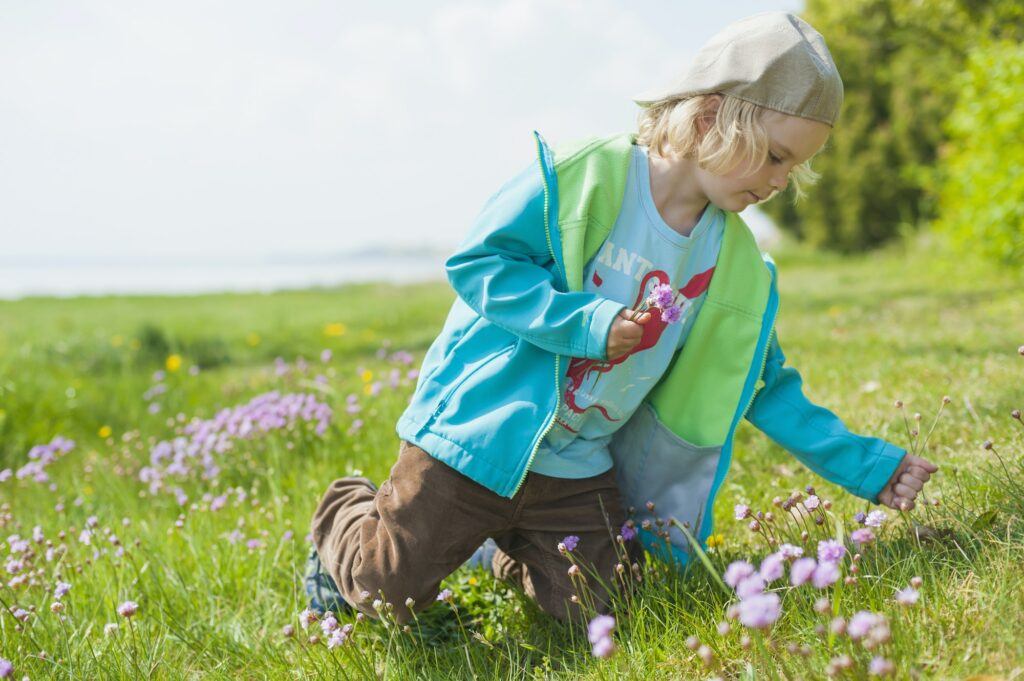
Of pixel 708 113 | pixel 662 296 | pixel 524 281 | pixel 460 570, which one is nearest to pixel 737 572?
pixel 662 296

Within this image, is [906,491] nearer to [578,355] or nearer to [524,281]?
[578,355]

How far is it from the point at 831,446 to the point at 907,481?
232 mm

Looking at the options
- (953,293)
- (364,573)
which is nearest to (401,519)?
(364,573)

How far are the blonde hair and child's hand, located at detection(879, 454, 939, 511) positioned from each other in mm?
890

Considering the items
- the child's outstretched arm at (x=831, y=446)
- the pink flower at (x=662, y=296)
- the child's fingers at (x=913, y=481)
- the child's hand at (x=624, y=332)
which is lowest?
the child's fingers at (x=913, y=481)

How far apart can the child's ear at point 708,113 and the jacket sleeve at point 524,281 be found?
0.49m

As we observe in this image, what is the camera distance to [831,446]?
2.67m

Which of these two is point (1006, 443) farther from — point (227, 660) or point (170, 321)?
point (170, 321)

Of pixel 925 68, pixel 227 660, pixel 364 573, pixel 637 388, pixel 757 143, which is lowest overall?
pixel 227 660

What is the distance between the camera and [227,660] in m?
2.55

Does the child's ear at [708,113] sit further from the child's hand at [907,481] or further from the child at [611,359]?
the child's hand at [907,481]

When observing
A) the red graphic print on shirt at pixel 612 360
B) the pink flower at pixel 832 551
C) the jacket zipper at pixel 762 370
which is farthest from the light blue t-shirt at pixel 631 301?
the pink flower at pixel 832 551

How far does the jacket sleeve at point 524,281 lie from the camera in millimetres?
2336

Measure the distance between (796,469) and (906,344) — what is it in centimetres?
225
